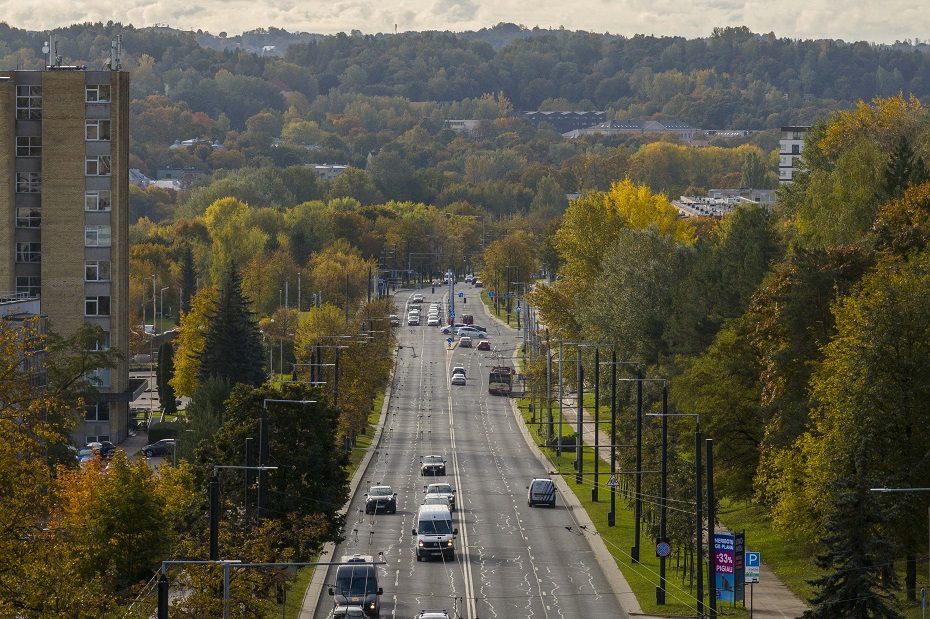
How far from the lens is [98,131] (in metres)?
116

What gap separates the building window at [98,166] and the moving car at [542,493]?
135 ft

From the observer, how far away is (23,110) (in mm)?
114562

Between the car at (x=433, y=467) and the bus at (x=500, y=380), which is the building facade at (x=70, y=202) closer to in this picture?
the car at (x=433, y=467)

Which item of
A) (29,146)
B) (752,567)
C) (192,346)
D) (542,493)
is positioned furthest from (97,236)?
(752,567)

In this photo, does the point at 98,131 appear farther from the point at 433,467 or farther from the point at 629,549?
the point at 629,549

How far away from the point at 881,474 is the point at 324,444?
20.0 meters

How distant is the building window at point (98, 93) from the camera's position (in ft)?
378

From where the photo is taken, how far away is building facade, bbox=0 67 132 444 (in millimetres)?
114375

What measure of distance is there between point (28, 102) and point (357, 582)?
63837 mm

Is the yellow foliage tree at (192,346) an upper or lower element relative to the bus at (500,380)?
upper

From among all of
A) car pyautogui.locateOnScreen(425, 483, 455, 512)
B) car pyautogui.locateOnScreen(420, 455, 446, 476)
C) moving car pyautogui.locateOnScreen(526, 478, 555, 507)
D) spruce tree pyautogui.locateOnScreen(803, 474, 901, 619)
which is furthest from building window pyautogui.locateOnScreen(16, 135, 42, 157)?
spruce tree pyautogui.locateOnScreen(803, 474, 901, 619)

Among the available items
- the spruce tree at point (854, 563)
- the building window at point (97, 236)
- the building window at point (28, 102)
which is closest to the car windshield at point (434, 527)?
the spruce tree at point (854, 563)

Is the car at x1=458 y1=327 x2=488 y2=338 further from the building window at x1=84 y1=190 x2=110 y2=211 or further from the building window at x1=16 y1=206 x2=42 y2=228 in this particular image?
the building window at x1=16 y1=206 x2=42 y2=228

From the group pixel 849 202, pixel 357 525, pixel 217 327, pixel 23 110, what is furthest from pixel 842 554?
pixel 23 110
